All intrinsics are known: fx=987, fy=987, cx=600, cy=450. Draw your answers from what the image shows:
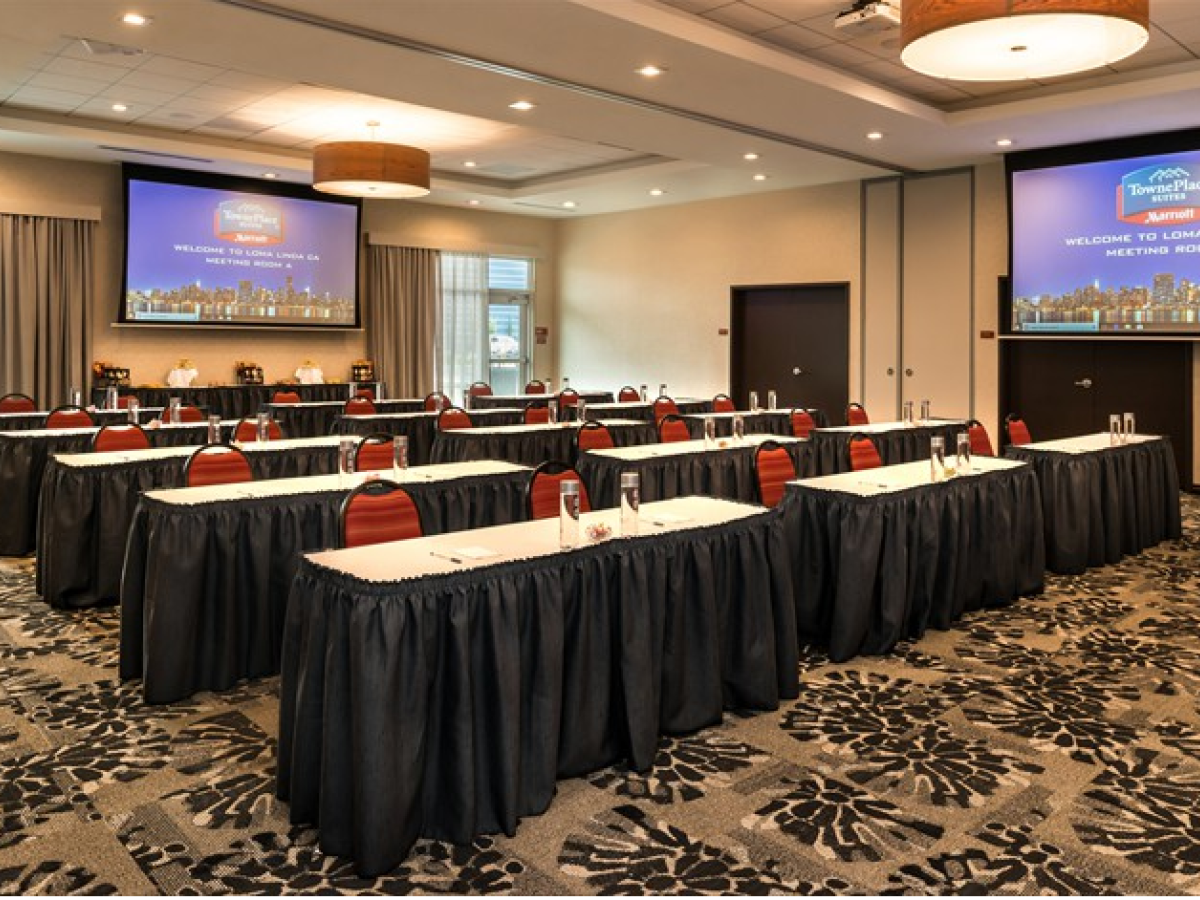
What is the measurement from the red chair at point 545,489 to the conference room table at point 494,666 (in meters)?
0.46

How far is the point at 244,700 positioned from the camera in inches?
170

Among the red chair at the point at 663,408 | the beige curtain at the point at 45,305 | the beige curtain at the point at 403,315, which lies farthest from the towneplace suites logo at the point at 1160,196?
the beige curtain at the point at 45,305

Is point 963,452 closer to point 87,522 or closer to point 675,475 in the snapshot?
point 675,475

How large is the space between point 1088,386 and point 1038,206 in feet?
6.97

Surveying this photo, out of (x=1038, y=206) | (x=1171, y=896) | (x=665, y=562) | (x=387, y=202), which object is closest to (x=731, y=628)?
(x=665, y=562)

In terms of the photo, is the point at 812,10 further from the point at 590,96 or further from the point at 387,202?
the point at 387,202

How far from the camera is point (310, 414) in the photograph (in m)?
11.1

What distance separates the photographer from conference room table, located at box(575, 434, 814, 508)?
656cm

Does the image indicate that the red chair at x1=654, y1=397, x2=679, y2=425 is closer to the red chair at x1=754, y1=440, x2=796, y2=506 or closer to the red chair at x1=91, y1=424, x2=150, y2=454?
the red chair at x1=754, y1=440, x2=796, y2=506

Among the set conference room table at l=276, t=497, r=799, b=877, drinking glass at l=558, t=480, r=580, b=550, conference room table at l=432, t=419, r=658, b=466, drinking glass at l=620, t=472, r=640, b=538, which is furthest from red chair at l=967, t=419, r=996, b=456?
drinking glass at l=558, t=480, r=580, b=550

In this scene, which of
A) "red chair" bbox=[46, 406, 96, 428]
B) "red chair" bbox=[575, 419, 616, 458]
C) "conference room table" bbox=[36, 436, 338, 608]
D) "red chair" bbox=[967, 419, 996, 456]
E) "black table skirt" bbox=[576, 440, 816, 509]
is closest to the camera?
"conference room table" bbox=[36, 436, 338, 608]

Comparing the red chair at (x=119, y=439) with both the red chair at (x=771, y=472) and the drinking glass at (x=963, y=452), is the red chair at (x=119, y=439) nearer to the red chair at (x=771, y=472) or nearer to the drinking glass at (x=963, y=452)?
the red chair at (x=771, y=472)

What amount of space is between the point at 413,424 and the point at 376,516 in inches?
247

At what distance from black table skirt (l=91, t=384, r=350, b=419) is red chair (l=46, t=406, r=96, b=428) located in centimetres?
402
